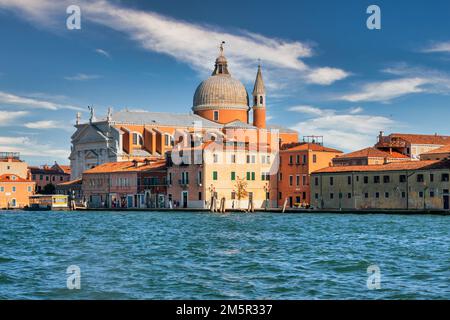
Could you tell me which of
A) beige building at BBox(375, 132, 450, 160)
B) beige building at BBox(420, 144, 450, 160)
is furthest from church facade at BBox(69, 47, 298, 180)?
beige building at BBox(420, 144, 450, 160)

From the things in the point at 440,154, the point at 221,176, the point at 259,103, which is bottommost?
the point at 221,176

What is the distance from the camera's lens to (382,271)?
16391 millimetres

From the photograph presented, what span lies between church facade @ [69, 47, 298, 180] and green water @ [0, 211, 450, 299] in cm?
3773

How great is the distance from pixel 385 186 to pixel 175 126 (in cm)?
2758

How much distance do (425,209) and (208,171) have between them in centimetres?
1643

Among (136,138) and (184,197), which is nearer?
(184,197)

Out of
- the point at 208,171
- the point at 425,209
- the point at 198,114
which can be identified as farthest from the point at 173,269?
the point at 198,114

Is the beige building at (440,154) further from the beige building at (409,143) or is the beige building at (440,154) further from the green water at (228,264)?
the green water at (228,264)

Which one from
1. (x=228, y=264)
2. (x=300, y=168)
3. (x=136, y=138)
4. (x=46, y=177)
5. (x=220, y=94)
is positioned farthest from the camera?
(x=46, y=177)

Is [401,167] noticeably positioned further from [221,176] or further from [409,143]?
[409,143]

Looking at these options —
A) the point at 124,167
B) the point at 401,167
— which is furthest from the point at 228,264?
the point at 124,167

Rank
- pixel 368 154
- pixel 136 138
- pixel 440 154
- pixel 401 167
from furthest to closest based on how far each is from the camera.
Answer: pixel 136 138 → pixel 368 154 → pixel 440 154 → pixel 401 167

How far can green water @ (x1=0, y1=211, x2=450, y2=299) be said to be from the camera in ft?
44.3

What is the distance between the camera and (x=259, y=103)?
7644 centimetres
